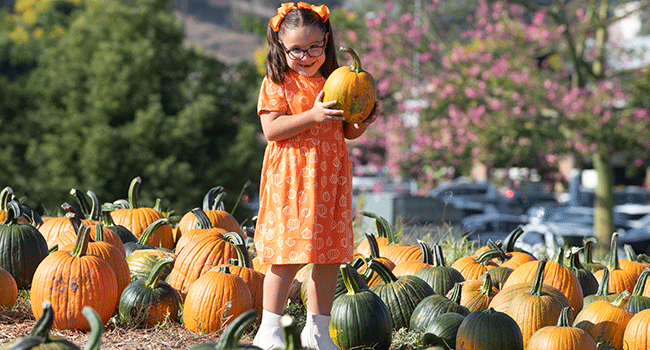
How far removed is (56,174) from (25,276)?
1227 centimetres

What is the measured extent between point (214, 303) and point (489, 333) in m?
1.38

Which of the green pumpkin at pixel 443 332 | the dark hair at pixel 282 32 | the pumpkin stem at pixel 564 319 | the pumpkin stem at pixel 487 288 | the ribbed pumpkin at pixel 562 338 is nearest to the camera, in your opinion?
the dark hair at pixel 282 32

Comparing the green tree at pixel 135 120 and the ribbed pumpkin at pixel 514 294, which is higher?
the green tree at pixel 135 120

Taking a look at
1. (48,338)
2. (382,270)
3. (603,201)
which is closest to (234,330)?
(48,338)

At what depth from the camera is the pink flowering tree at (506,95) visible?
12133 mm

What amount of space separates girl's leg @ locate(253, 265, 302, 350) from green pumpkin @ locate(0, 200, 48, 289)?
6.09 ft

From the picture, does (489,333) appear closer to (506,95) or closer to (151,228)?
(151,228)

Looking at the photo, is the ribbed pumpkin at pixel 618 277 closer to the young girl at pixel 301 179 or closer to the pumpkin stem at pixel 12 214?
the young girl at pixel 301 179

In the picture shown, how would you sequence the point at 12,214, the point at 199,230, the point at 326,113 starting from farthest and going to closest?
the point at 199,230 → the point at 12,214 → the point at 326,113

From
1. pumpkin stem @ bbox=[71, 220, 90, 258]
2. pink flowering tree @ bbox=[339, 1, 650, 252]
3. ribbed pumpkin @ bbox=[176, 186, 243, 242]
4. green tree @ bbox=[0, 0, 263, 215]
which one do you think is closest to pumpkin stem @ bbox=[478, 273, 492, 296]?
ribbed pumpkin @ bbox=[176, 186, 243, 242]

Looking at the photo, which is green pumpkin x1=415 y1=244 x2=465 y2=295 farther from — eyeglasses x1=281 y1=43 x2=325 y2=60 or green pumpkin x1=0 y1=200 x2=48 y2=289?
green pumpkin x1=0 y1=200 x2=48 y2=289

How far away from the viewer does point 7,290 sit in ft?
11.7

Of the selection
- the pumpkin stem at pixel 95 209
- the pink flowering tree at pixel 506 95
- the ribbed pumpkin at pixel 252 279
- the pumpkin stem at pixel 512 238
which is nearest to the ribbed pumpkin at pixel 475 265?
the pumpkin stem at pixel 512 238

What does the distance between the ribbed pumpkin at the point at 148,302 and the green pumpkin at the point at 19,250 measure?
896 millimetres
